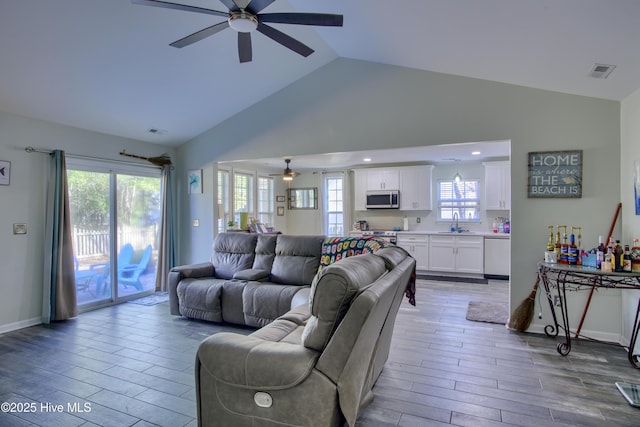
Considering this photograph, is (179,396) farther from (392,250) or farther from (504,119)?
(504,119)

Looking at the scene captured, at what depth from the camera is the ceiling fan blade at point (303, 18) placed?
2.38 metres

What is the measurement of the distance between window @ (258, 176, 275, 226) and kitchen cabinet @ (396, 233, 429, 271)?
10.6 ft

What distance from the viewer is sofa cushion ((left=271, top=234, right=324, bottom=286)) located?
4098mm

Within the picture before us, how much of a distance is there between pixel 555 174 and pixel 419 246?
11.6 feet

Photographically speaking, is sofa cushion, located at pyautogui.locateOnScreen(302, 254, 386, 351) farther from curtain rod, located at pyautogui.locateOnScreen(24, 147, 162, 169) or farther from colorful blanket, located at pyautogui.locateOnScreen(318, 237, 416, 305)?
curtain rod, located at pyautogui.locateOnScreen(24, 147, 162, 169)

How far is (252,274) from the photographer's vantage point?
4184 mm

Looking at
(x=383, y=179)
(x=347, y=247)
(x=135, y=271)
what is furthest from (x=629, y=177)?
(x=135, y=271)

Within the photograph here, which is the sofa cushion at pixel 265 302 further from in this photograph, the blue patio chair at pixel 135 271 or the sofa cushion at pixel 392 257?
the blue patio chair at pixel 135 271

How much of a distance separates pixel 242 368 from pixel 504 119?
375 centimetres

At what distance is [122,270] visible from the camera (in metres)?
5.29

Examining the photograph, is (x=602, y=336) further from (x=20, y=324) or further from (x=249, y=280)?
(x=20, y=324)

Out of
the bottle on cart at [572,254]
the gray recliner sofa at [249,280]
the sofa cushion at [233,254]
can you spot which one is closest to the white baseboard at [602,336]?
the bottle on cart at [572,254]

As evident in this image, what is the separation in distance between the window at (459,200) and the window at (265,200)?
12.9 ft

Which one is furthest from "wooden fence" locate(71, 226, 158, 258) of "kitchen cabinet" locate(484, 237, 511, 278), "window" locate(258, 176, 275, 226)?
"kitchen cabinet" locate(484, 237, 511, 278)
